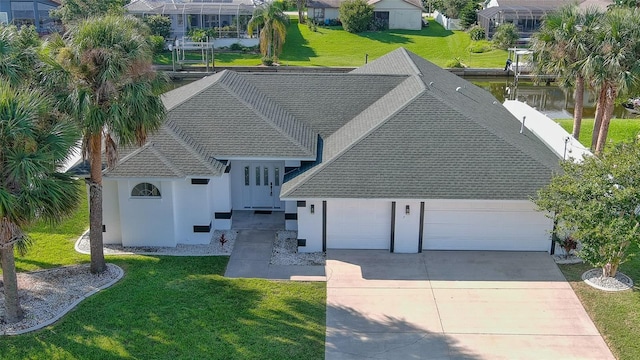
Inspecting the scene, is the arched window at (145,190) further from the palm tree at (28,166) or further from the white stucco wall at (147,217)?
the palm tree at (28,166)

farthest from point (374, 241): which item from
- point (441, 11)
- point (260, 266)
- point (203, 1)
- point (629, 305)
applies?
point (441, 11)

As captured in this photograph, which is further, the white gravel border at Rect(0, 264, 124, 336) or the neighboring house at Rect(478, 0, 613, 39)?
the neighboring house at Rect(478, 0, 613, 39)

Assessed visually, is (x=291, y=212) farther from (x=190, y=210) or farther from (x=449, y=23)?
(x=449, y=23)

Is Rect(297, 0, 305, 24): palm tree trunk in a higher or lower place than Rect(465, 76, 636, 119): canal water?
higher

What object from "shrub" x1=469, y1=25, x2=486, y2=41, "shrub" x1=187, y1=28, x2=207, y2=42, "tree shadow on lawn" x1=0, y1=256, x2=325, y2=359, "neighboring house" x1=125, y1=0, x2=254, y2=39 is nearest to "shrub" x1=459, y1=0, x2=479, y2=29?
"shrub" x1=469, y1=25, x2=486, y2=41

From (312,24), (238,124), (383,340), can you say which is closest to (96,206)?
(238,124)

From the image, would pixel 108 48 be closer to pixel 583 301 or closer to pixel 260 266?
pixel 260 266

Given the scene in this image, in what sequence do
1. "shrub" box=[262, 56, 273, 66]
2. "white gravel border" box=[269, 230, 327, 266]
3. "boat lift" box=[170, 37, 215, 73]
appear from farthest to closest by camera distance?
1. "boat lift" box=[170, 37, 215, 73]
2. "shrub" box=[262, 56, 273, 66]
3. "white gravel border" box=[269, 230, 327, 266]

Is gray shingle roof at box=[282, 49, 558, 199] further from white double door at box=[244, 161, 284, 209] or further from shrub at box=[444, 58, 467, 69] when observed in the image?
shrub at box=[444, 58, 467, 69]
